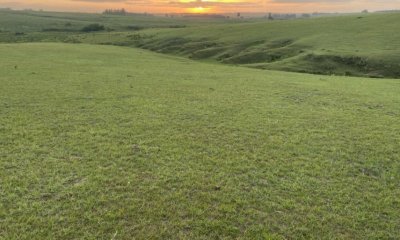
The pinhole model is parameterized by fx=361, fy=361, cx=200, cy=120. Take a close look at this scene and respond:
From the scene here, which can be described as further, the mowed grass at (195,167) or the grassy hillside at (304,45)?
the grassy hillside at (304,45)

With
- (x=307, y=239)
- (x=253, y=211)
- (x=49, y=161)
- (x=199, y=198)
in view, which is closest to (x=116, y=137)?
(x=49, y=161)

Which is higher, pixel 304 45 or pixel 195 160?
pixel 304 45

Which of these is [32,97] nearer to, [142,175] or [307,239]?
[142,175]

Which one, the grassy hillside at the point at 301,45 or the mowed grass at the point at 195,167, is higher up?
the grassy hillside at the point at 301,45

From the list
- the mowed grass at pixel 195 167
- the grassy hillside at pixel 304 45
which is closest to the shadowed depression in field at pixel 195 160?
the mowed grass at pixel 195 167

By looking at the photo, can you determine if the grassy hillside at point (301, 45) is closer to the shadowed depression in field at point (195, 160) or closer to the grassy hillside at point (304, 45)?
the grassy hillside at point (304, 45)

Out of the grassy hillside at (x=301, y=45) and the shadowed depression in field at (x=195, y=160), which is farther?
the grassy hillside at (x=301, y=45)

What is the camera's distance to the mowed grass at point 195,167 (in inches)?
263

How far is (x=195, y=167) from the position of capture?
9094 millimetres

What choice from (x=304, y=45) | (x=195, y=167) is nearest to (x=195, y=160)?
(x=195, y=167)

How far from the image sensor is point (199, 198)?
7.59 metres

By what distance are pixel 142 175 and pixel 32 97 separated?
33.1 feet

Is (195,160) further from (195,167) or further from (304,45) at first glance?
(304,45)

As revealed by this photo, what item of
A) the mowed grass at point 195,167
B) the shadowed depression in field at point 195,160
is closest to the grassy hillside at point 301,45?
the shadowed depression in field at point 195,160
